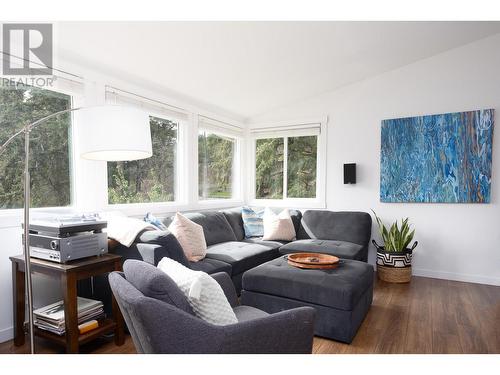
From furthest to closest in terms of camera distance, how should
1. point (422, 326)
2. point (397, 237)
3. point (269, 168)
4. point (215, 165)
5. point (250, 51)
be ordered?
1. point (269, 168)
2. point (215, 165)
3. point (397, 237)
4. point (250, 51)
5. point (422, 326)

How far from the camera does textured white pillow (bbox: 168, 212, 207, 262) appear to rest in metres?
2.87

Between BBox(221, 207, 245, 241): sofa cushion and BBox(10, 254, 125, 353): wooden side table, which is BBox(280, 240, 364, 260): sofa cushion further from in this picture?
BBox(10, 254, 125, 353): wooden side table

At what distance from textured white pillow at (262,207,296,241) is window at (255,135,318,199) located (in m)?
0.78

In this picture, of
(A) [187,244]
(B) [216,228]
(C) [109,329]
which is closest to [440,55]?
(B) [216,228]

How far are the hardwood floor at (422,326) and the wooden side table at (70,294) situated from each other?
0.48 feet

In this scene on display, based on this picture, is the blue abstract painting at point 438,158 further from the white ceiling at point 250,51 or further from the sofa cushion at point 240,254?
the sofa cushion at point 240,254

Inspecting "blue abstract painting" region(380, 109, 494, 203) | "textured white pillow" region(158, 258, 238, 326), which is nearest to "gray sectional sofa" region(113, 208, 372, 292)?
"blue abstract painting" region(380, 109, 494, 203)

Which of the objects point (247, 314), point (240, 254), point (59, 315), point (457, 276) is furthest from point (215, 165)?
point (457, 276)

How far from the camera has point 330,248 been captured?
11.6 feet

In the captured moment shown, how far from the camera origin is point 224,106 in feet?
14.5

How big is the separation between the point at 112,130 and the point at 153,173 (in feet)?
6.57

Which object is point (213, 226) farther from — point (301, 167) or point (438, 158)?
point (438, 158)

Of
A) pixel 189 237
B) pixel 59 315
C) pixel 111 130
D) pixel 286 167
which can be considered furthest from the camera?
pixel 286 167
